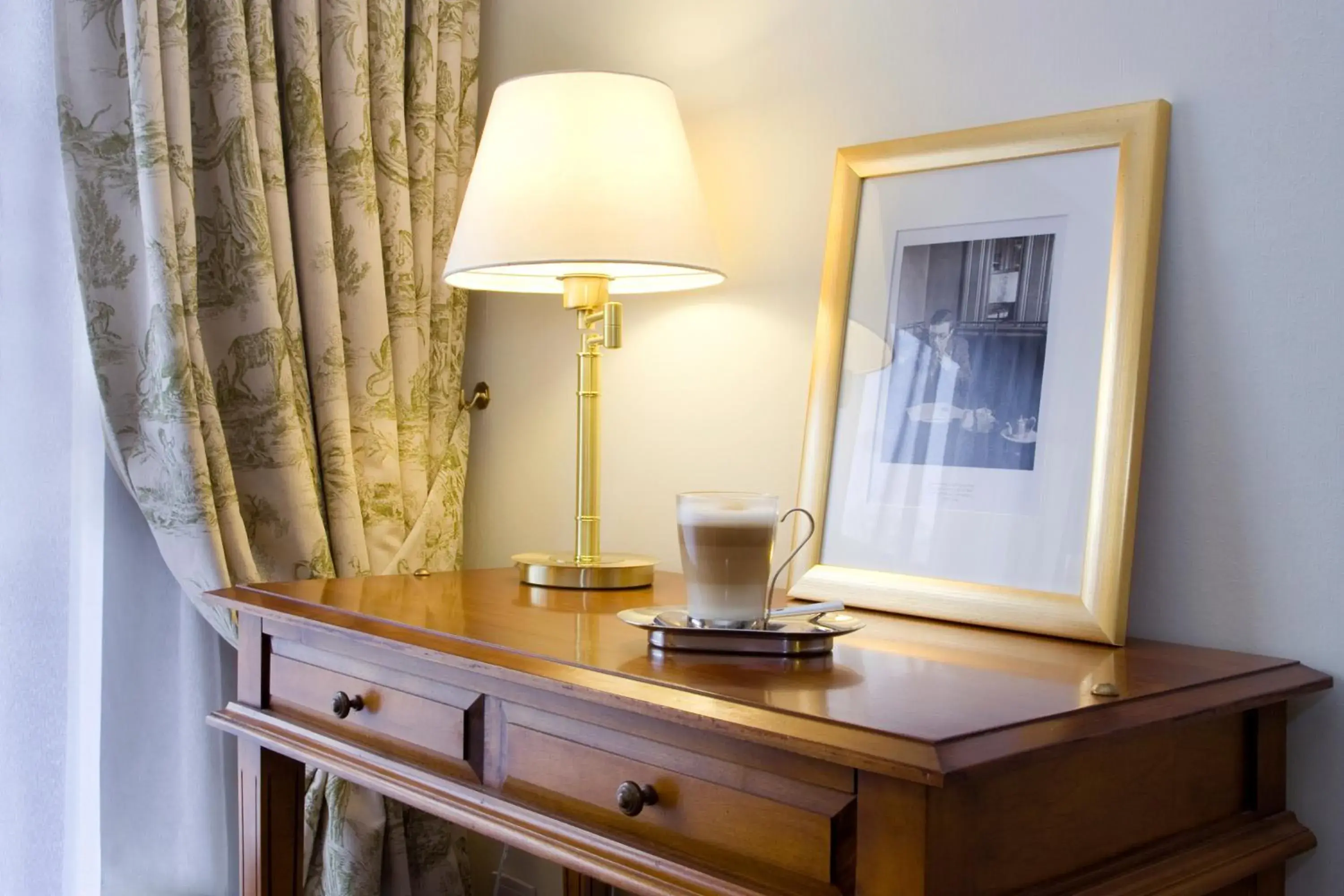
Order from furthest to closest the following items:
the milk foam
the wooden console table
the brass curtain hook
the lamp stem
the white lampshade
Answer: the brass curtain hook
the lamp stem
the white lampshade
the milk foam
the wooden console table

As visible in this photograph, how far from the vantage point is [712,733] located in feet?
2.83

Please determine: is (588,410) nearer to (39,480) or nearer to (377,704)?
(377,704)

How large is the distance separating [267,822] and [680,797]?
702 millimetres

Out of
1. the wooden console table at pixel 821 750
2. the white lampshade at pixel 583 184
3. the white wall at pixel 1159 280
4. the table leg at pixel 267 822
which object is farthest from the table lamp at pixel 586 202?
the table leg at pixel 267 822

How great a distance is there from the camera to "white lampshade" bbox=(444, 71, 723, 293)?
136 cm

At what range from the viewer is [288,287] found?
5.37 feet

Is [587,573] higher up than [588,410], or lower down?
lower down

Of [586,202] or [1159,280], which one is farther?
[586,202]

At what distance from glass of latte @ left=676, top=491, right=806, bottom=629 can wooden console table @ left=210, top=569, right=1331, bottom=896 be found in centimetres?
5

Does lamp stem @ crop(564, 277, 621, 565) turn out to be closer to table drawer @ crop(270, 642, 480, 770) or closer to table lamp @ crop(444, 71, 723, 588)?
table lamp @ crop(444, 71, 723, 588)

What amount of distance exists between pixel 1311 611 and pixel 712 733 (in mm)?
562

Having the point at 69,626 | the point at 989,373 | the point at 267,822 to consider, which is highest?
the point at 989,373

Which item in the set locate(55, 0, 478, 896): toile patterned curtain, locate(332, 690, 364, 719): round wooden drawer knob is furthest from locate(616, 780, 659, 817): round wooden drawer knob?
locate(55, 0, 478, 896): toile patterned curtain

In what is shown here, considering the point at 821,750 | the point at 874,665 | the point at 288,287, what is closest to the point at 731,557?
the point at 874,665
